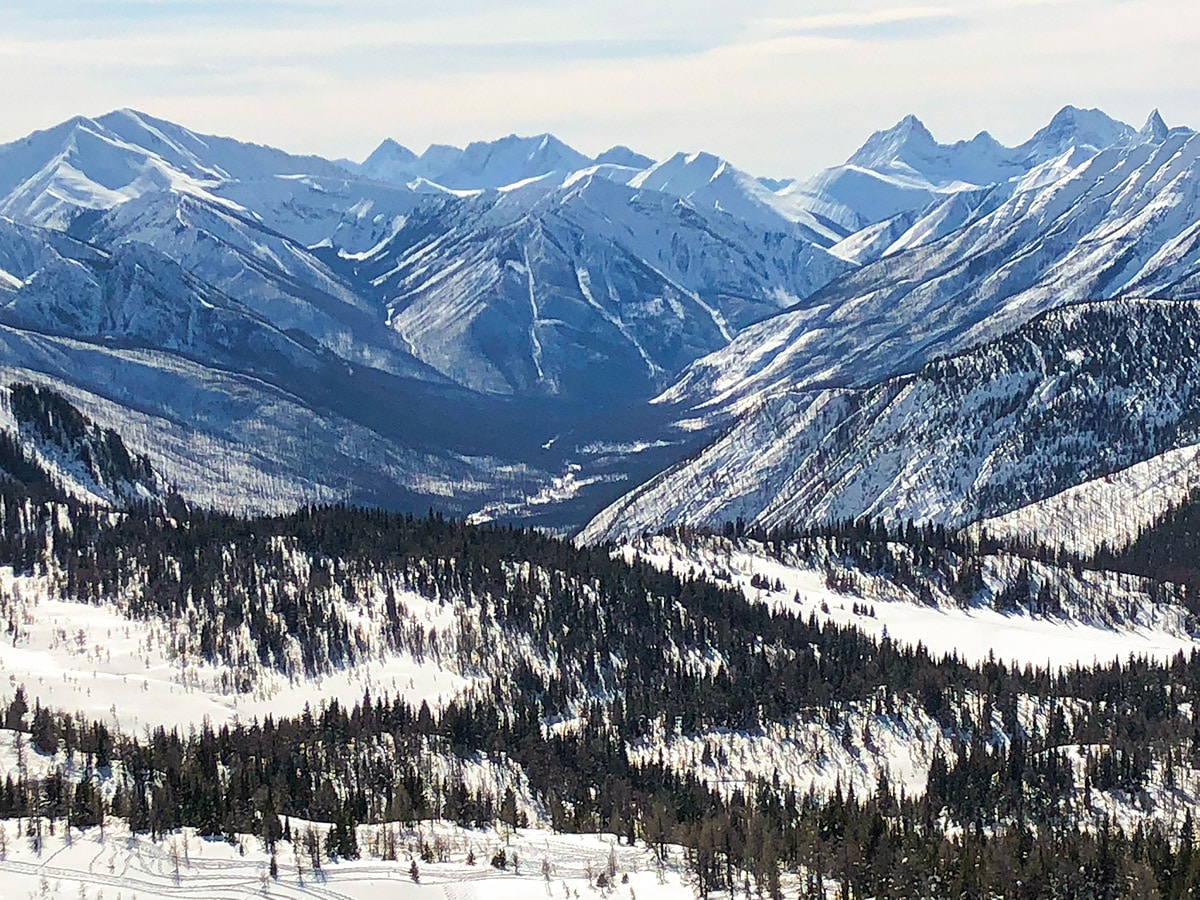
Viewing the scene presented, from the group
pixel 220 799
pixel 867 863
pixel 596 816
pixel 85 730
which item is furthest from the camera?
pixel 85 730

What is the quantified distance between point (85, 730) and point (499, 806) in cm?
5324

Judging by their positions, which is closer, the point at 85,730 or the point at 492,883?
the point at 492,883

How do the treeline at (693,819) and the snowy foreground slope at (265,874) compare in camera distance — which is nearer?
the snowy foreground slope at (265,874)

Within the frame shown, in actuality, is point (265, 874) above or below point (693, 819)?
below

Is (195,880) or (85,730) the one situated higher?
(85,730)

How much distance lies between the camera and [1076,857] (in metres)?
151

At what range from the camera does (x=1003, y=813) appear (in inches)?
7564

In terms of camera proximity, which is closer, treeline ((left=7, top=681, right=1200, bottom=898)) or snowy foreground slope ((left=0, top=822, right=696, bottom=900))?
snowy foreground slope ((left=0, top=822, right=696, bottom=900))

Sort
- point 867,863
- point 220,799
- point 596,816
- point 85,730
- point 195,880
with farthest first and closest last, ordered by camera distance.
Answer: point 85,730, point 596,816, point 220,799, point 867,863, point 195,880

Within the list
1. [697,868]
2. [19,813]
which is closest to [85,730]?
[19,813]

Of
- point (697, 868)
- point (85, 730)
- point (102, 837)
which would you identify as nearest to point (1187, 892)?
point (697, 868)

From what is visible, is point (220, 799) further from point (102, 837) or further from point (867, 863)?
point (867, 863)

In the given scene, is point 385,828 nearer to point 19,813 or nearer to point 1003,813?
point 19,813

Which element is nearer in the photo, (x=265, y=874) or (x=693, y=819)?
(x=265, y=874)
